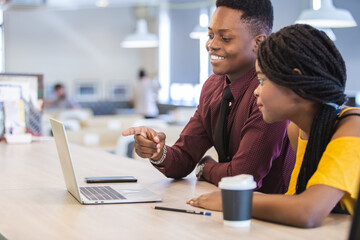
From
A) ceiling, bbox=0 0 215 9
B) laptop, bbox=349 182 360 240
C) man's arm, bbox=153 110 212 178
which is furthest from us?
ceiling, bbox=0 0 215 9

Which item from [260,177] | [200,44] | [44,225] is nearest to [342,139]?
[260,177]

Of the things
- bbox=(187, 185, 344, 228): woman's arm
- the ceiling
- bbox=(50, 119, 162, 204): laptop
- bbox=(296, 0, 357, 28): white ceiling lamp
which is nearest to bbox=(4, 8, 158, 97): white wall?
the ceiling

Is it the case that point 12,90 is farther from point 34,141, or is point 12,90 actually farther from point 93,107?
point 93,107

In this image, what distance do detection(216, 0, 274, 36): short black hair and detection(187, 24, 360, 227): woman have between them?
0.52 meters

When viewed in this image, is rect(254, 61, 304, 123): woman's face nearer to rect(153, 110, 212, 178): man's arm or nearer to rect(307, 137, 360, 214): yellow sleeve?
rect(307, 137, 360, 214): yellow sleeve

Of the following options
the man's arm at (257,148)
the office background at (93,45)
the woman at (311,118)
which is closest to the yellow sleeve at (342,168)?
the woman at (311,118)

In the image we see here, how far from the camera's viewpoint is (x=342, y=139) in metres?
1.62

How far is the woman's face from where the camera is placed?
1685mm

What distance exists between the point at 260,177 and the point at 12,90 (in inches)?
88.0

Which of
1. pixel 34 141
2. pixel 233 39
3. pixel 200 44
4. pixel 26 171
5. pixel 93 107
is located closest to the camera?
pixel 233 39

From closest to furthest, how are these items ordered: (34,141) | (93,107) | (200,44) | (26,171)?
(26,171) → (34,141) → (200,44) → (93,107)

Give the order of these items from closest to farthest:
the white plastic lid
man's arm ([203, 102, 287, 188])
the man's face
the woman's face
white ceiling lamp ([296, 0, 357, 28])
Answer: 1. the white plastic lid
2. the woman's face
3. man's arm ([203, 102, 287, 188])
4. the man's face
5. white ceiling lamp ([296, 0, 357, 28])

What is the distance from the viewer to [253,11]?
2.25m

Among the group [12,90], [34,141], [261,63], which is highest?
[261,63]
